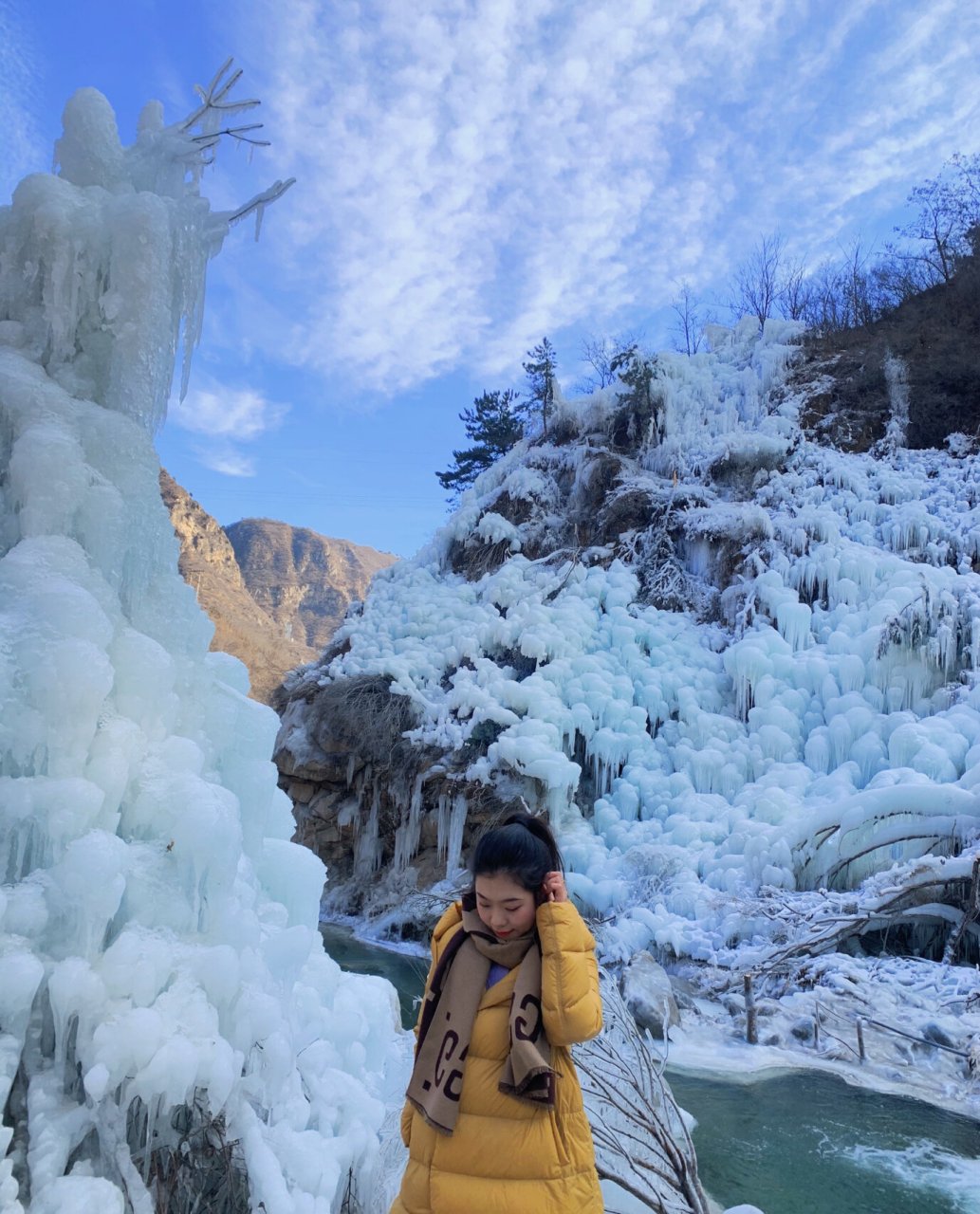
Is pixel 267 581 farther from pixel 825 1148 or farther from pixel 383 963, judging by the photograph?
pixel 825 1148

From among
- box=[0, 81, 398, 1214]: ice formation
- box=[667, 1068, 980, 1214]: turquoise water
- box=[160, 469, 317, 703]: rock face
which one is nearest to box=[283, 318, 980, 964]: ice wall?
box=[667, 1068, 980, 1214]: turquoise water

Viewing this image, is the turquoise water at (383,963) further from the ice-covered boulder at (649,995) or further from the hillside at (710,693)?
the ice-covered boulder at (649,995)

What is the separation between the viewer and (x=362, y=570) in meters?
60.1

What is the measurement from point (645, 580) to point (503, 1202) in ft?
38.5

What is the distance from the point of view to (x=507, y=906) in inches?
58.6

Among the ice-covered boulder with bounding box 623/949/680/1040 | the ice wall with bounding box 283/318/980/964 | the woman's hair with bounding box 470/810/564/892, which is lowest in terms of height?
the ice-covered boulder with bounding box 623/949/680/1040

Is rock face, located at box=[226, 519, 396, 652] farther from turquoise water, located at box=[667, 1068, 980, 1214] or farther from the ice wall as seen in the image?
turquoise water, located at box=[667, 1068, 980, 1214]

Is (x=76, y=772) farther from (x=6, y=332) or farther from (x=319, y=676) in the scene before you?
(x=319, y=676)

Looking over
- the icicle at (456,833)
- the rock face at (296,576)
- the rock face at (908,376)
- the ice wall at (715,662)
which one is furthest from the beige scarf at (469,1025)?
the rock face at (296,576)

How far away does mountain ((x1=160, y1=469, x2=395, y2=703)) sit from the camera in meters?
34.8

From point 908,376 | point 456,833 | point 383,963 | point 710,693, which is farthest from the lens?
point 908,376

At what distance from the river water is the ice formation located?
6.83 ft

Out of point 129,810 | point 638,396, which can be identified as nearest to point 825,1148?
point 129,810

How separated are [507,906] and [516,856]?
0.10m
